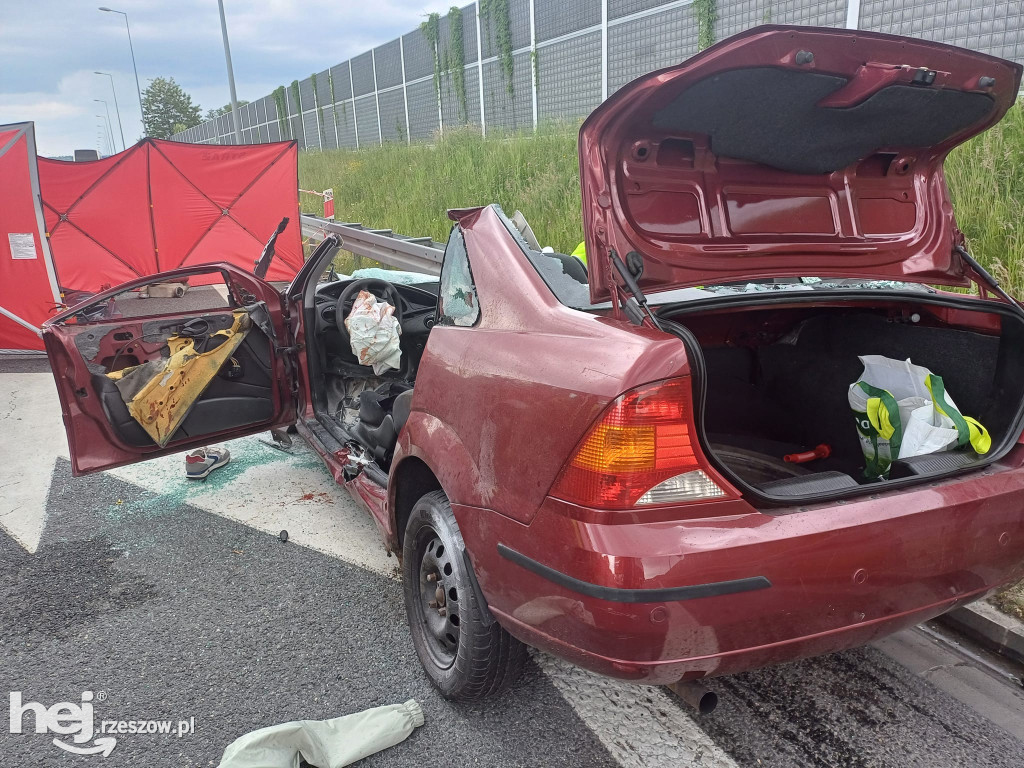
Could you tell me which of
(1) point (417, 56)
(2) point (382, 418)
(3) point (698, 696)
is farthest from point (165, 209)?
(3) point (698, 696)

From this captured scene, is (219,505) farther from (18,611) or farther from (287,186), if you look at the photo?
(287,186)

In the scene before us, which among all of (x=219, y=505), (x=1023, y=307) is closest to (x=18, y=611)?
(x=219, y=505)

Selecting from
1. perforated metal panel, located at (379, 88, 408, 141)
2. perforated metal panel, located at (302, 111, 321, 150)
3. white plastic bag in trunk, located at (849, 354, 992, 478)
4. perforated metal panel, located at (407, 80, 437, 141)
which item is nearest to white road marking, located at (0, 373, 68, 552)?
white plastic bag in trunk, located at (849, 354, 992, 478)

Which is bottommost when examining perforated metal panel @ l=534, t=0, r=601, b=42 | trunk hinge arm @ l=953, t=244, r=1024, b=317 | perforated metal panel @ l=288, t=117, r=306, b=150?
trunk hinge arm @ l=953, t=244, r=1024, b=317

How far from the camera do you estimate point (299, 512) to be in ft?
13.4

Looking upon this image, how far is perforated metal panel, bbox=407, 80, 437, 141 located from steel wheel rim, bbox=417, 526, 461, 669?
1836 centimetres

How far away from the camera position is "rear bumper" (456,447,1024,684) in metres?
1.57

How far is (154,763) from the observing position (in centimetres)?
219

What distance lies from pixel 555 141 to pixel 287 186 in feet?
17.1

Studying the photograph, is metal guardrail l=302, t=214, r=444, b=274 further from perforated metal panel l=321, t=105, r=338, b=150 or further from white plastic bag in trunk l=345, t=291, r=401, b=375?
perforated metal panel l=321, t=105, r=338, b=150

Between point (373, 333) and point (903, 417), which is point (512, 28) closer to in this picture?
point (373, 333)

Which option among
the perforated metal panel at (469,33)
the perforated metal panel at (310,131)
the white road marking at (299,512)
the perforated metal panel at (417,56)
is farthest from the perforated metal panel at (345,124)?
the white road marking at (299,512)

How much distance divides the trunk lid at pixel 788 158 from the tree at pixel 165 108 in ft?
244
